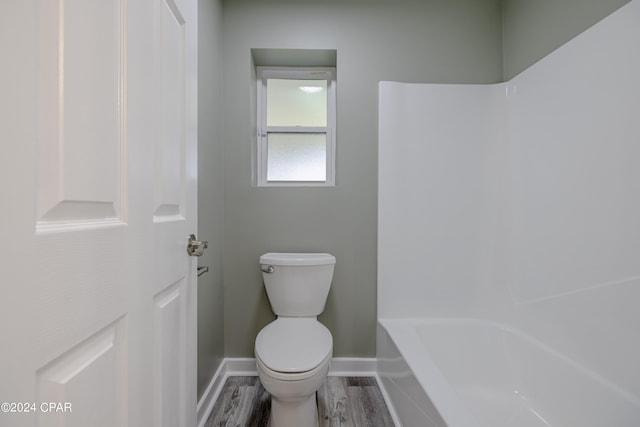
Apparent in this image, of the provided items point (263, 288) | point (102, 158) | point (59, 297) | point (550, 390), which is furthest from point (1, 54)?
point (550, 390)

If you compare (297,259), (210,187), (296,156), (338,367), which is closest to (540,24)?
(296,156)

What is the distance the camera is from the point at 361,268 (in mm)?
1848

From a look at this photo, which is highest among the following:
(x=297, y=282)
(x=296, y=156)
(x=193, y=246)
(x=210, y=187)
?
(x=296, y=156)

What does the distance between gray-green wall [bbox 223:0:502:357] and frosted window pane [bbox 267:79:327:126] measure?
238 millimetres

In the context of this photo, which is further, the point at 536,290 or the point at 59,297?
the point at 536,290

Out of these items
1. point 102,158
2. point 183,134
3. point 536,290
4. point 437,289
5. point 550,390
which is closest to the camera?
point 102,158

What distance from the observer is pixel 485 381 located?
4.96ft

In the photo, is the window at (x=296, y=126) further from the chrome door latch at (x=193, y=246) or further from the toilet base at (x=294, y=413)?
the toilet base at (x=294, y=413)

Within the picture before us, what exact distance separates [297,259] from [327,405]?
0.79 meters

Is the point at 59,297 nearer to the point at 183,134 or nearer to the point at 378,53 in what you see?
the point at 183,134

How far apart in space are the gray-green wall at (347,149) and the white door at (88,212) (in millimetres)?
1005

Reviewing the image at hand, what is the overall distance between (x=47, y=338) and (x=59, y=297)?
0.18 feet

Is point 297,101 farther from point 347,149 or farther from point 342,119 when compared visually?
point 347,149

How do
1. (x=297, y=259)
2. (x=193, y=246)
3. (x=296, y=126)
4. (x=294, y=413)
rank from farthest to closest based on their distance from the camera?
(x=296, y=126), (x=297, y=259), (x=294, y=413), (x=193, y=246)
